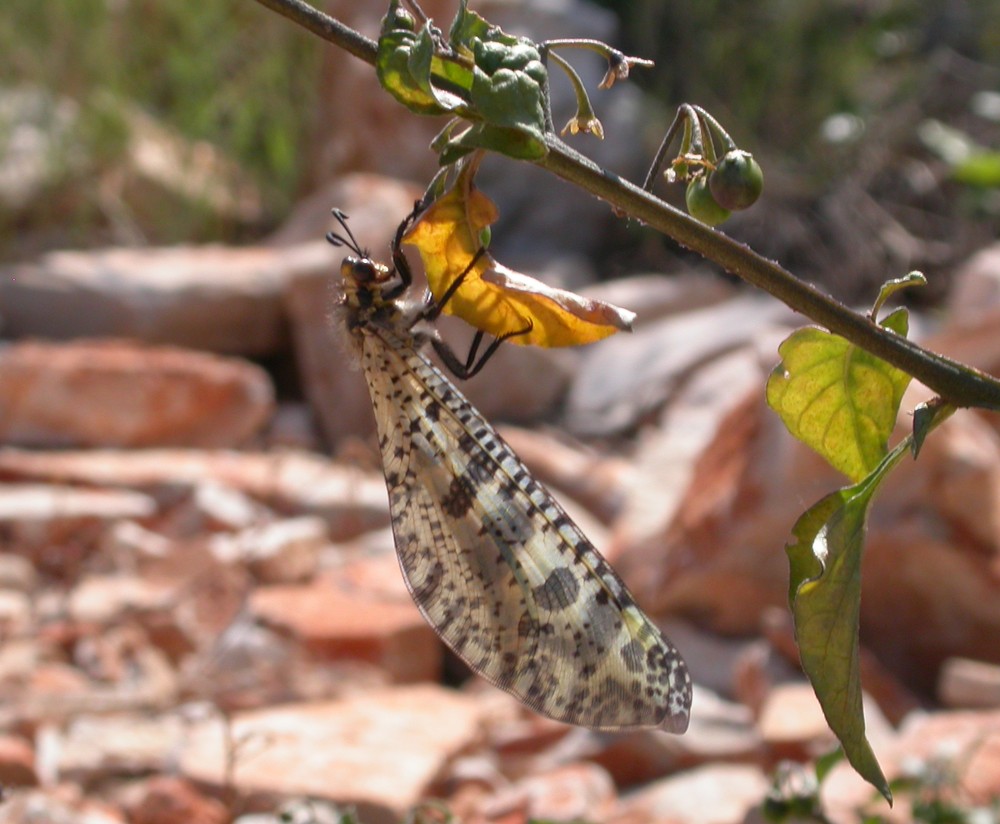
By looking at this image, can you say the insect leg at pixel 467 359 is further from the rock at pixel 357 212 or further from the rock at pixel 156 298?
the rock at pixel 156 298

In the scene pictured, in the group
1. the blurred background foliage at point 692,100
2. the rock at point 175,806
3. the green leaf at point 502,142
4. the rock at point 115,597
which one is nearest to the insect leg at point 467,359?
the green leaf at point 502,142

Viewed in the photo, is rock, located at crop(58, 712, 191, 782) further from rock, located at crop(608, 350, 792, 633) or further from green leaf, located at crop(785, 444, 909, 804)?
green leaf, located at crop(785, 444, 909, 804)

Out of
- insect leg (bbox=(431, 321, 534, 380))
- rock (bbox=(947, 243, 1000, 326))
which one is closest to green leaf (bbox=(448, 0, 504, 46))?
insect leg (bbox=(431, 321, 534, 380))

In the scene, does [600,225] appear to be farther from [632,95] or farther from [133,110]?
[133,110]

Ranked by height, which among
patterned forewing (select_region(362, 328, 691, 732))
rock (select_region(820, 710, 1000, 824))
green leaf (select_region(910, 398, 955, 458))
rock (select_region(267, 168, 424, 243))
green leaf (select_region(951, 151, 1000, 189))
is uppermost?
green leaf (select_region(951, 151, 1000, 189))

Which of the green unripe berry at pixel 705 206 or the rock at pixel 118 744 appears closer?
the green unripe berry at pixel 705 206

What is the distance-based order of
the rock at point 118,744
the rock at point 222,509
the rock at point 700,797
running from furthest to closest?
1. the rock at point 222,509
2. the rock at point 118,744
3. the rock at point 700,797
